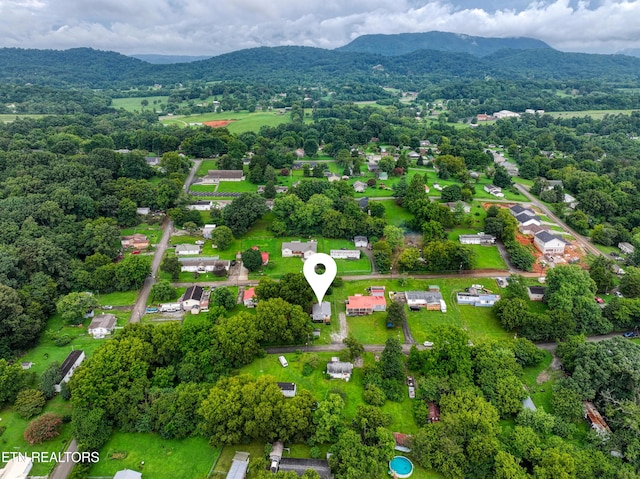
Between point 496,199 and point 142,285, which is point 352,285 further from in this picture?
point 496,199

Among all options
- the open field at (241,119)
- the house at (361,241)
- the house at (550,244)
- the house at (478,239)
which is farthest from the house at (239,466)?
the open field at (241,119)

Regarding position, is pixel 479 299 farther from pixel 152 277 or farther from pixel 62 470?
pixel 62 470

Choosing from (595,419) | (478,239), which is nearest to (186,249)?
(478,239)

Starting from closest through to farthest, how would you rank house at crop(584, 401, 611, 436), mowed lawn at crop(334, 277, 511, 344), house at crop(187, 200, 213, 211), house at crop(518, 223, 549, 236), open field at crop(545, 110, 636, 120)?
house at crop(584, 401, 611, 436) < mowed lawn at crop(334, 277, 511, 344) < house at crop(518, 223, 549, 236) < house at crop(187, 200, 213, 211) < open field at crop(545, 110, 636, 120)

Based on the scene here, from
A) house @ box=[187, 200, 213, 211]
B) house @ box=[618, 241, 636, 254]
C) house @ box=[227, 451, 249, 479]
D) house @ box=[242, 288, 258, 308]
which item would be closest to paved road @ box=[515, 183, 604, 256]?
house @ box=[618, 241, 636, 254]

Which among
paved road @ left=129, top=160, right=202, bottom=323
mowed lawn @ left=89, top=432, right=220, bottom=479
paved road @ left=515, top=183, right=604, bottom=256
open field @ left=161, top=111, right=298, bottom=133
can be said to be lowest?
paved road @ left=515, top=183, right=604, bottom=256

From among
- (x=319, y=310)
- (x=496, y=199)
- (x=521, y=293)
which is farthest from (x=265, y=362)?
(x=496, y=199)

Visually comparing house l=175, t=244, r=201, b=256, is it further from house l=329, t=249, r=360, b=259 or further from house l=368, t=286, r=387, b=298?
house l=368, t=286, r=387, b=298
